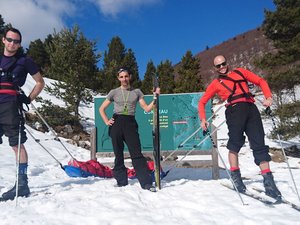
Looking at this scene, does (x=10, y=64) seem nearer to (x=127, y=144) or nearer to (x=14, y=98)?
(x=14, y=98)

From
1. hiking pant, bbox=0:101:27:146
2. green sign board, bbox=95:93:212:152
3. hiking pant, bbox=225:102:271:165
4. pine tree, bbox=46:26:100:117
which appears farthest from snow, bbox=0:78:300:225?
pine tree, bbox=46:26:100:117

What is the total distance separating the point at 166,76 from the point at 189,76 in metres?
8.11

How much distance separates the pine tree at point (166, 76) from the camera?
3086 cm

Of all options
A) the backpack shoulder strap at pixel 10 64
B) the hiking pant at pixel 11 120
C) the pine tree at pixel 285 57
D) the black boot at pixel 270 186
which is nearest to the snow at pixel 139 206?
the black boot at pixel 270 186

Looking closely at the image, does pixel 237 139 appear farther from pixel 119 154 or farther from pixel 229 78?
pixel 119 154

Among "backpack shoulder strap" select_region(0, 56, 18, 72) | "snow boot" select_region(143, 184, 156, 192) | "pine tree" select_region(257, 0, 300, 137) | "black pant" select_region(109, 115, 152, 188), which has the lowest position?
"snow boot" select_region(143, 184, 156, 192)

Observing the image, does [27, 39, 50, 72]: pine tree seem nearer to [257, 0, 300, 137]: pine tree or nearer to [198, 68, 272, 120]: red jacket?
[257, 0, 300, 137]: pine tree

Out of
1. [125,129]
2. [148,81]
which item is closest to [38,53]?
[148,81]

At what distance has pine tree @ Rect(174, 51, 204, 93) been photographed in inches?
1004

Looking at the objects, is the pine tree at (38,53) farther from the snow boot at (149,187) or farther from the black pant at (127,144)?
the snow boot at (149,187)

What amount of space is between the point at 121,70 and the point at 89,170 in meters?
2.09

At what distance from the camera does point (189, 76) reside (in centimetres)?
2611

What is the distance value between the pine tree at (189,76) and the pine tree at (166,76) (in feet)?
10.0

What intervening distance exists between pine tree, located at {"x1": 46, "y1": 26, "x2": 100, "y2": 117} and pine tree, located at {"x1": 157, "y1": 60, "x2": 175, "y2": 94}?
13.0 m
